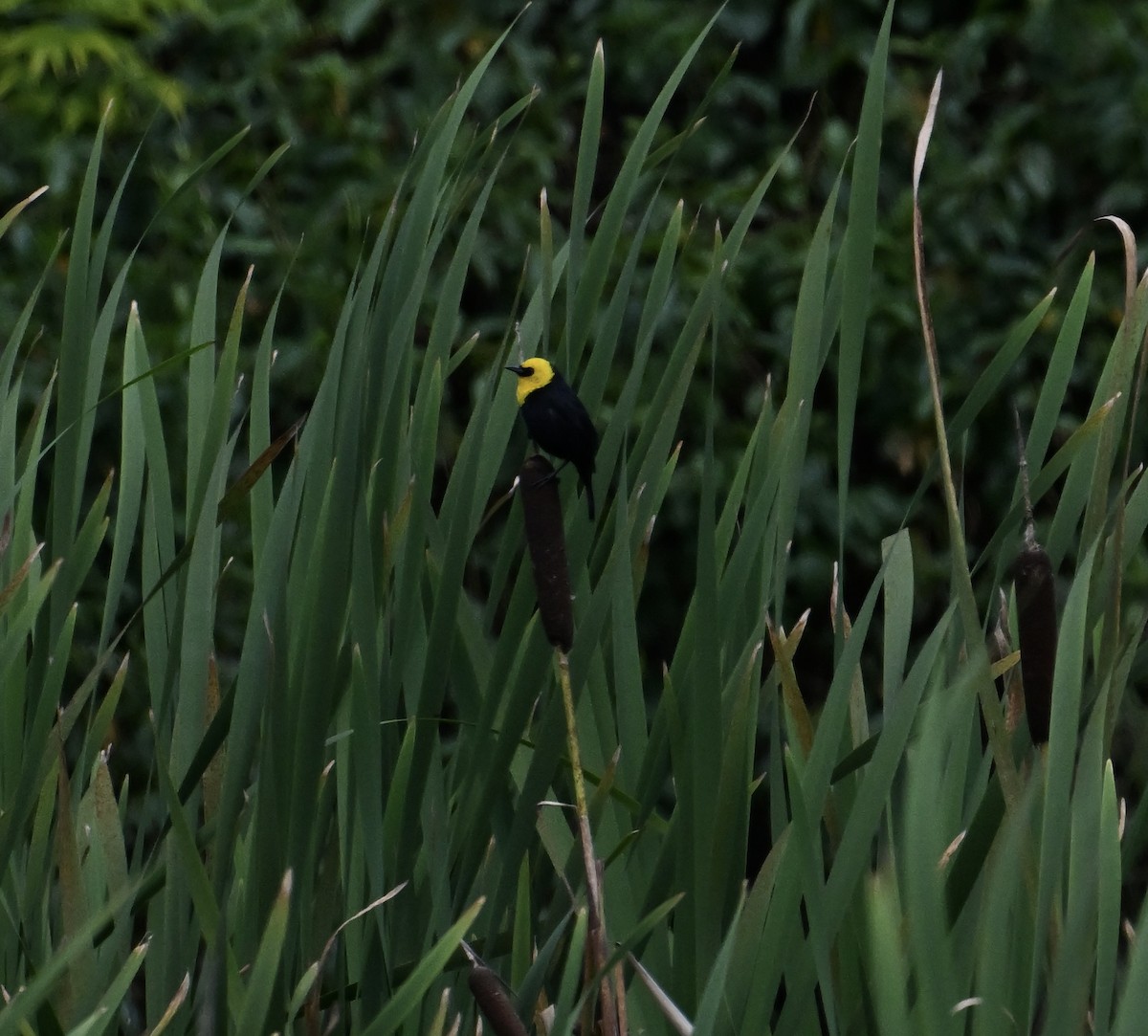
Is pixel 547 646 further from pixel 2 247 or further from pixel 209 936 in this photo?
pixel 2 247

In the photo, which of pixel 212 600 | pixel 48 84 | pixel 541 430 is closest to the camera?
pixel 212 600

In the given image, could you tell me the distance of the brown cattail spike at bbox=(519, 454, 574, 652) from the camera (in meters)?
0.69

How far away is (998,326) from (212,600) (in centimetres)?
196

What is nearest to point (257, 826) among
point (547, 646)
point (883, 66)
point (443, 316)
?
point (547, 646)

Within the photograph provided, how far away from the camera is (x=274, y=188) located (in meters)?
2.58

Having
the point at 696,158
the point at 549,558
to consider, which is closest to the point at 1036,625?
the point at 549,558

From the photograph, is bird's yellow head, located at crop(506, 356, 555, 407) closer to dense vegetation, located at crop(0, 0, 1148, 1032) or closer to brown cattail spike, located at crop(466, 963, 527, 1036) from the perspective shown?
dense vegetation, located at crop(0, 0, 1148, 1032)

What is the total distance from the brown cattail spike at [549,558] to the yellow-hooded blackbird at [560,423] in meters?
0.16

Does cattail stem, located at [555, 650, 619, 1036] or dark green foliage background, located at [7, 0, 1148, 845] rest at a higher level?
cattail stem, located at [555, 650, 619, 1036]

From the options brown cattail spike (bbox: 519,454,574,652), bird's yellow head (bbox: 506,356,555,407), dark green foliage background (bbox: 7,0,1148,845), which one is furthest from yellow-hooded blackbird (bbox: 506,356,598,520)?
dark green foliage background (bbox: 7,0,1148,845)

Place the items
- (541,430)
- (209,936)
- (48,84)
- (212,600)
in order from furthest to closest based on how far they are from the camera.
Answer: (48,84), (541,430), (212,600), (209,936)

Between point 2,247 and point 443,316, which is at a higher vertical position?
point 443,316

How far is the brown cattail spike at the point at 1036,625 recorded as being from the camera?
65 centimetres

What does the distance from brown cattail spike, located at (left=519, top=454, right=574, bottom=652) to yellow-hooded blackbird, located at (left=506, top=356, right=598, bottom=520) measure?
164 mm
